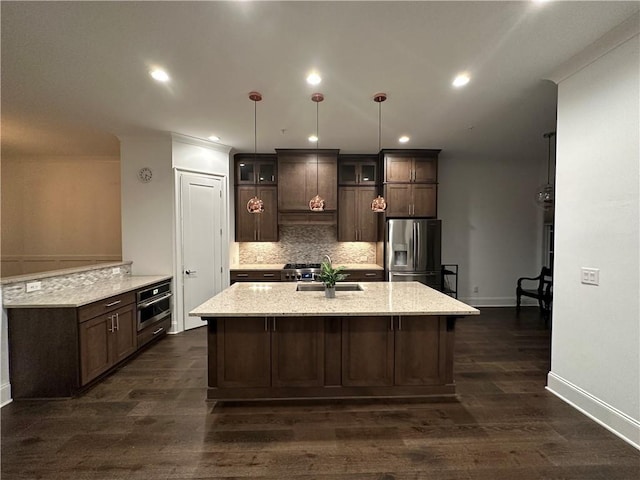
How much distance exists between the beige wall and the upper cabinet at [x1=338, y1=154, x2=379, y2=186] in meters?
4.20

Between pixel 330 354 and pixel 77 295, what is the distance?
2550 millimetres

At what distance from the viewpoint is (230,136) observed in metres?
4.08

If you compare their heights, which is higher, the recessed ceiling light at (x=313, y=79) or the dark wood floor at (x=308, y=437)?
the recessed ceiling light at (x=313, y=79)

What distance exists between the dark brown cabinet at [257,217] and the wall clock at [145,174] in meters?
1.35

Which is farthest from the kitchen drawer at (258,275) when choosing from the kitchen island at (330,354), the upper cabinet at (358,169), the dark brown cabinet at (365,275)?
the kitchen island at (330,354)

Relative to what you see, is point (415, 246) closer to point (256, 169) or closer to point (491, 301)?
point (491, 301)

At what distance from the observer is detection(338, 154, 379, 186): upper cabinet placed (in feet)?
16.5

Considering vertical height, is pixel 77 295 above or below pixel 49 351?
above

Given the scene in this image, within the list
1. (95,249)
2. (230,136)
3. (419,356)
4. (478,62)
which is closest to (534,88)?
(478,62)

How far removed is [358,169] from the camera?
502 centimetres

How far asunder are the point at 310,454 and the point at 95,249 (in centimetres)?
551

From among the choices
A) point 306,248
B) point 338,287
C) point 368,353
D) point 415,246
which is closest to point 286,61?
point 338,287

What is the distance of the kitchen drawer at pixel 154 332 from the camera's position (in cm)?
346

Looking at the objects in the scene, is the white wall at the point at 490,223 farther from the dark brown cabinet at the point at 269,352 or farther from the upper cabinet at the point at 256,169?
the dark brown cabinet at the point at 269,352
